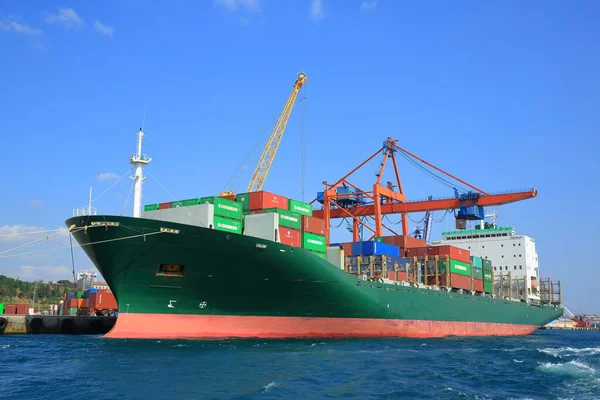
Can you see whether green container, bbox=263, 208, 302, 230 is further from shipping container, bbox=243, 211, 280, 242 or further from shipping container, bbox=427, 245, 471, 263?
shipping container, bbox=427, 245, 471, 263

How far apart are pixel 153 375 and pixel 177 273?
7.79 metres

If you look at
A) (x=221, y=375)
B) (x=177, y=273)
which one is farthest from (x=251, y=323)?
(x=221, y=375)

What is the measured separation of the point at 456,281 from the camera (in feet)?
121

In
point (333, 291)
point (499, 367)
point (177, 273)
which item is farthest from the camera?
point (333, 291)

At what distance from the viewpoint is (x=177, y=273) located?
22031 mm

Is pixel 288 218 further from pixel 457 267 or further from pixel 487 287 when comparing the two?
pixel 487 287

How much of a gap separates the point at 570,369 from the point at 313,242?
13.0 meters

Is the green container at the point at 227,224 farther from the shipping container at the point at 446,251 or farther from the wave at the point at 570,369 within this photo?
the shipping container at the point at 446,251

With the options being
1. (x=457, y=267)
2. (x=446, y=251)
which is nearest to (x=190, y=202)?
(x=446, y=251)

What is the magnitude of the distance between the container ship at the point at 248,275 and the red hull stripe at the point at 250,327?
4cm

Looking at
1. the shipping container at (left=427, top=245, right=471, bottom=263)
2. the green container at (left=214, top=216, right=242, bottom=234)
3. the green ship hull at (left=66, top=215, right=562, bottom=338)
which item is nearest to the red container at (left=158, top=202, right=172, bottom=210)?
the green container at (left=214, top=216, right=242, bottom=234)

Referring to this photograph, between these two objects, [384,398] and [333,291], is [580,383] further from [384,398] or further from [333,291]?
[333,291]

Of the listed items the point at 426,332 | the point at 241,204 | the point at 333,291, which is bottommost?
the point at 426,332

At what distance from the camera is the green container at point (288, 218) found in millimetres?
25953
